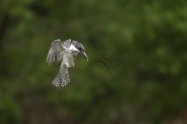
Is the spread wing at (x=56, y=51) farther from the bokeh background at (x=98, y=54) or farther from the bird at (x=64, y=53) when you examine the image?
the bokeh background at (x=98, y=54)

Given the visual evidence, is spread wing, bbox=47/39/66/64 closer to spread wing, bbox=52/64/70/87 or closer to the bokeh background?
spread wing, bbox=52/64/70/87

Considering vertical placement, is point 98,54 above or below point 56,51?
above

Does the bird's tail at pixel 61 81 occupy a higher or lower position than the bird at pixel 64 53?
lower

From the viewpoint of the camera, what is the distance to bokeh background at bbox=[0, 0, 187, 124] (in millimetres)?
5164

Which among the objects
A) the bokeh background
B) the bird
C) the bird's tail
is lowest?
the bird's tail

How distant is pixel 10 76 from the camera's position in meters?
5.99

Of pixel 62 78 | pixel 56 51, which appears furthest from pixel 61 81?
pixel 56 51

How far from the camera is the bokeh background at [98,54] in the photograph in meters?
5.16

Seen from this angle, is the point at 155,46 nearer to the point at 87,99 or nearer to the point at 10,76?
the point at 87,99

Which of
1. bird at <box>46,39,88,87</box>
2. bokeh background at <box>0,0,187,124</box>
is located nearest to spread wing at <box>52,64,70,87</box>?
bird at <box>46,39,88,87</box>

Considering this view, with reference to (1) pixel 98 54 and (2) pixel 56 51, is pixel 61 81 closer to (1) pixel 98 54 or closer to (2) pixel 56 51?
(2) pixel 56 51

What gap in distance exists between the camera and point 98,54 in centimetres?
517

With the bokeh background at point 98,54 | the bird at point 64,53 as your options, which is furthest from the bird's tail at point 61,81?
the bokeh background at point 98,54

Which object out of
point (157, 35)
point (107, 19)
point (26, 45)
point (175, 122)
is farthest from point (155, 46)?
point (175, 122)
